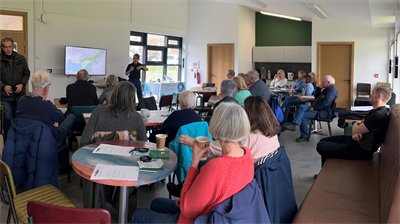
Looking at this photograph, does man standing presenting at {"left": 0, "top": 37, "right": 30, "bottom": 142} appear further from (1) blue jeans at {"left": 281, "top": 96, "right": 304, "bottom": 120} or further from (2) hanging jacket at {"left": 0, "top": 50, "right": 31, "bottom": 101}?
(1) blue jeans at {"left": 281, "top": 96, "right": 304, "bottom": 120}

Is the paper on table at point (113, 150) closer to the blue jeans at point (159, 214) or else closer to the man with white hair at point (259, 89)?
the blue jeans at point (159, 214)

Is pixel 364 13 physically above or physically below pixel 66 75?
above

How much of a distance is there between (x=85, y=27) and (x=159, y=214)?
7906 mm

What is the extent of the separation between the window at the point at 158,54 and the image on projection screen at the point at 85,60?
1.53 meters

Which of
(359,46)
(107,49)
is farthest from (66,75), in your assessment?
(359,46)

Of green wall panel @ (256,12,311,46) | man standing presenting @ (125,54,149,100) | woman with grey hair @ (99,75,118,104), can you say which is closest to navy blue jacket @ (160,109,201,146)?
woman with grey hair @ (99,75,118,104)

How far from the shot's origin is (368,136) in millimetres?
3396

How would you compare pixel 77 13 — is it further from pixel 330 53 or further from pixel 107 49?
pixel 330 53

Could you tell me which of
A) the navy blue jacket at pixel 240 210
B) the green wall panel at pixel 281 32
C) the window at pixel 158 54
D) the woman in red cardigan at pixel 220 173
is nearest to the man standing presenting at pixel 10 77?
the woman in red cardigan at pixel 220 173

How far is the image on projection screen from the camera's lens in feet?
27.3

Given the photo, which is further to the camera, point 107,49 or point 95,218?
point 107,49

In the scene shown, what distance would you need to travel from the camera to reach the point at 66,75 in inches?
333

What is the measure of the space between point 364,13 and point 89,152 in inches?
280

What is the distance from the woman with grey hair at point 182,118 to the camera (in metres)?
3.23
